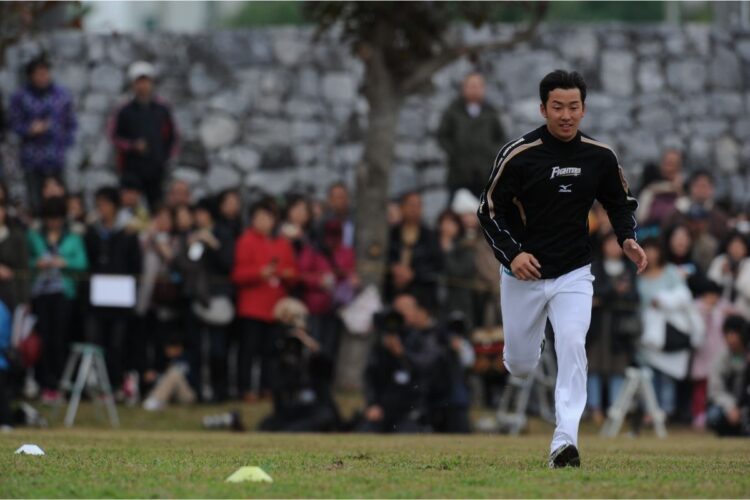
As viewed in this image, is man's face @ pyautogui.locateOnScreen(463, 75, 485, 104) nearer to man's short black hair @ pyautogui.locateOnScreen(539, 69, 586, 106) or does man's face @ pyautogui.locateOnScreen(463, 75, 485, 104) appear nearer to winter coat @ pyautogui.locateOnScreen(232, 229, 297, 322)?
winter coat @ pyautogui.locateOnScreen(232, 229, 297, 322)

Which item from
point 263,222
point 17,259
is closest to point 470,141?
point 263,222

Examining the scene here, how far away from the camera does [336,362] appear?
2234cm

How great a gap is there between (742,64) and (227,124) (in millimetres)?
8045

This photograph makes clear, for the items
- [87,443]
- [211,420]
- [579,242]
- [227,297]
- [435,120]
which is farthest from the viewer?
[435,120]

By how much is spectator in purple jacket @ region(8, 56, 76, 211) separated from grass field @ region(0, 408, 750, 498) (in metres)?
7.86

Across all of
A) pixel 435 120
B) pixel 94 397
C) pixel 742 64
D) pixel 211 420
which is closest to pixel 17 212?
pixel 94 397

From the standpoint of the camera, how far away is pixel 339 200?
22.9m

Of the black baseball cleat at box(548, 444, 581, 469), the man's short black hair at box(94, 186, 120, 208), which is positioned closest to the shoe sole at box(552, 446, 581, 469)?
the black baseball cleat at box(548, 444, 581, 469)

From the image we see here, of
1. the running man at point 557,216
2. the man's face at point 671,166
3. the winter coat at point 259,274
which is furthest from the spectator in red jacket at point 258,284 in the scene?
the running man at point 557,216

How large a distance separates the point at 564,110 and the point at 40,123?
12.8 metres

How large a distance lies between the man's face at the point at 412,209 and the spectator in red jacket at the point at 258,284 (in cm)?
166

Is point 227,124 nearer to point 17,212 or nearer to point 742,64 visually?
point 17,212

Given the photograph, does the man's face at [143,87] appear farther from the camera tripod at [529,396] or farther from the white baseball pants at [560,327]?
the white baseball pants at [560,327]

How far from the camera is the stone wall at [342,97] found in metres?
26.1
